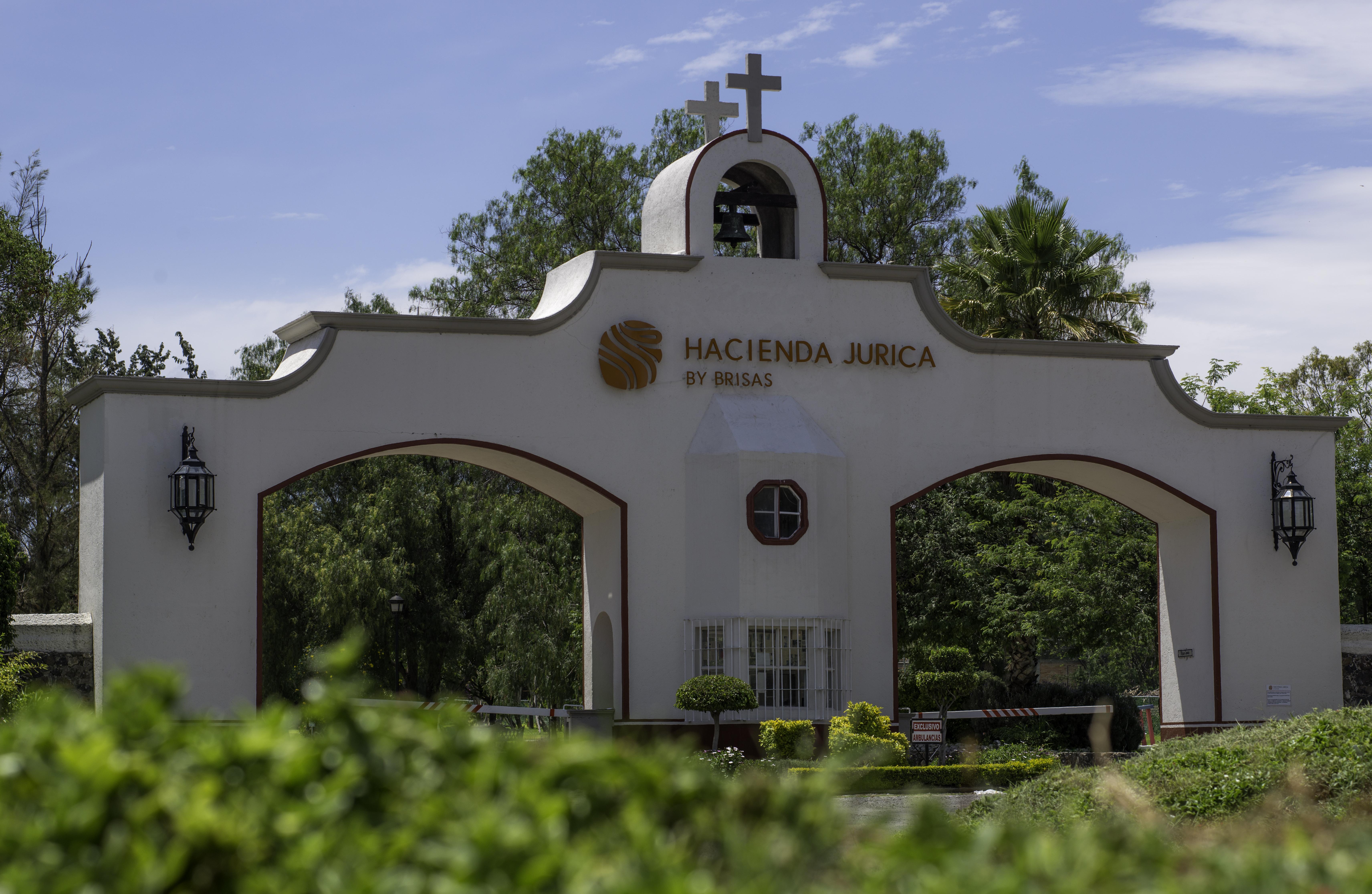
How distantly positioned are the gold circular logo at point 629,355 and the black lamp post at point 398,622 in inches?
537

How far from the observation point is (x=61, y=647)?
644 inches

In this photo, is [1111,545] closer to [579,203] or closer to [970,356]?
[970,356]

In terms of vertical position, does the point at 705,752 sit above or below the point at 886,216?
below

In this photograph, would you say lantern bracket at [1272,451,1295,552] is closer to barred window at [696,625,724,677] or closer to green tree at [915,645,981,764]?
green tree at [915,645,981,764]

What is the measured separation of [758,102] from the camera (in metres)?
19.2

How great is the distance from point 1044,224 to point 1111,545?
6.00 meters

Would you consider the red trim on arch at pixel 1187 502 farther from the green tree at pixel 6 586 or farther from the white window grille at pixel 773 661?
the green tree at pixel 6 586

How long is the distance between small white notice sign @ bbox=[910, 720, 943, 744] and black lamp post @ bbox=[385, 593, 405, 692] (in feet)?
47.5

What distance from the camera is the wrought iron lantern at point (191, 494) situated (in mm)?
16125

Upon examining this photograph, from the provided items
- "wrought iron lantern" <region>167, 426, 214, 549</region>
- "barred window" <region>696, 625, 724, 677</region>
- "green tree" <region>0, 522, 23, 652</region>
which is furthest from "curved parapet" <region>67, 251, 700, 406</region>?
"barred window" <region>696, 625, 724, 677</region>

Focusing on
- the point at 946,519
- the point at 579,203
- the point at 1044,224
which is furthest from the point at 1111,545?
the point at 579,203

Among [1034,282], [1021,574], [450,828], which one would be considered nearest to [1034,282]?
[1034,282]

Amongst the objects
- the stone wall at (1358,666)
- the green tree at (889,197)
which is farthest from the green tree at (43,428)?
the stone wall at (1358,666)

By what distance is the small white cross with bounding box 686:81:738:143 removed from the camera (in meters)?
19.2
